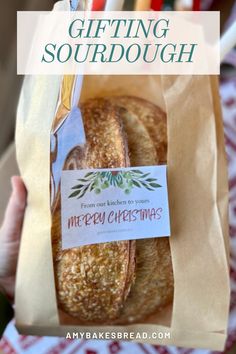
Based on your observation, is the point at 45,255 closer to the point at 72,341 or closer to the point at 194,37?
the point at 72,341

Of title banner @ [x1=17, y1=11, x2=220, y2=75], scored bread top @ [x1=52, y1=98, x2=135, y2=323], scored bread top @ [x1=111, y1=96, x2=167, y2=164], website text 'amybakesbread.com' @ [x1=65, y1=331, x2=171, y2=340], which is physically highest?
title banner @ [x1=17, y1=11, x2=220, y2=75]

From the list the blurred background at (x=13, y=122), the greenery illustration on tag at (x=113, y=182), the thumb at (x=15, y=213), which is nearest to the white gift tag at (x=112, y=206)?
the greenery illustration on tag at (x=113, y=182)

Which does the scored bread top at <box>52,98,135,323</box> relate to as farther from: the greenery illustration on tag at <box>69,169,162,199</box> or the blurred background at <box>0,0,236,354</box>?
the blurred background at <box>0,0,236,354</box>

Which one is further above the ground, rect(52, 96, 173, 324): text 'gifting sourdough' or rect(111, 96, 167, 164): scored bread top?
rect(111, 96, 167, 164): scored bread top

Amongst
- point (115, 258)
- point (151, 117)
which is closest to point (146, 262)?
point (115, 258)

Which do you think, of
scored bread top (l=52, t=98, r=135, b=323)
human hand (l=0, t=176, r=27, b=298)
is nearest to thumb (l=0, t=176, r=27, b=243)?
human hand (l=0, t=176, r=27, b=298)

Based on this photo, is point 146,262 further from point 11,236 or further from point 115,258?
point 11,236
